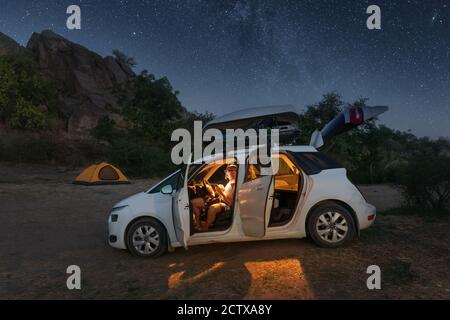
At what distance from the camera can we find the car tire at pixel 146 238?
5.90m

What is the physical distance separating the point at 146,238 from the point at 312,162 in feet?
9.53

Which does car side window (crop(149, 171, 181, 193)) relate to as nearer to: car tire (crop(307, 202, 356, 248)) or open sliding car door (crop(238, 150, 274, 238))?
open sliding car door (crop(238, 150, 274, 238))

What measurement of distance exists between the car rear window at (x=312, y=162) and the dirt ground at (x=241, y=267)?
1.20 metres

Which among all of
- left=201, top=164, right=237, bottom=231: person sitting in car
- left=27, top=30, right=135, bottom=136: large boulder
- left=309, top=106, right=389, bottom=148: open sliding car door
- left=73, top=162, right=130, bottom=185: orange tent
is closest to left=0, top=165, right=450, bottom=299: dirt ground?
left=201, top=164, right=237, bottom=231: person sitting in car

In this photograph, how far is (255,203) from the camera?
5500 mm

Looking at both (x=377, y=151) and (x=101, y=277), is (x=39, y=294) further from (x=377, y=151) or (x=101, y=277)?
(x=377, y=151)

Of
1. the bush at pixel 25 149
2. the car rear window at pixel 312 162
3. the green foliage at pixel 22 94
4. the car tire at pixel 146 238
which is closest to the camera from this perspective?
the car tire at pixel 146 238

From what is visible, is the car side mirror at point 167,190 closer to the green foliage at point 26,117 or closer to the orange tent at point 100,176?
the orange tent at point 100,176

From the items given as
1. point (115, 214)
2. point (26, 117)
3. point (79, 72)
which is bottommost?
point (115, 214)

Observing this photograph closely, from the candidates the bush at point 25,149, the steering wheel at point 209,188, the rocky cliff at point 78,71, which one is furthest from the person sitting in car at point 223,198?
the rocky cliff at point 78,71

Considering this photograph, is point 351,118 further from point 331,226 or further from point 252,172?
point 252,172

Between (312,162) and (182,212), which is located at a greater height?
Answer: (312,162)

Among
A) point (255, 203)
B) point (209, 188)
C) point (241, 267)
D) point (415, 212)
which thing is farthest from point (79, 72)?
point (241, 267)

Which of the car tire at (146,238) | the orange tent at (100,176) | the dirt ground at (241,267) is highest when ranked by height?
the orange tent at (100,176)
